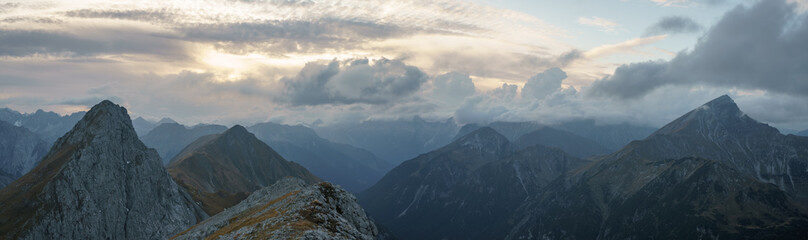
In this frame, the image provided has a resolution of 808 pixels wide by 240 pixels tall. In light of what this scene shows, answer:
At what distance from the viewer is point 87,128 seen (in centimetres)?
17988

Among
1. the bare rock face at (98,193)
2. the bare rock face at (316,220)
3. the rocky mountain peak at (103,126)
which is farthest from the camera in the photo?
the rocky mountain peak at (103,126)

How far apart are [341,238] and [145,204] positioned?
538 feet

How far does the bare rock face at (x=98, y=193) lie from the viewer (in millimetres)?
147875

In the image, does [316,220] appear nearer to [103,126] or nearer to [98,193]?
[98,193]

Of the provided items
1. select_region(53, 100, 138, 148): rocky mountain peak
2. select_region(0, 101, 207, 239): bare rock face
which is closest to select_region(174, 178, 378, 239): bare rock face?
select_region(0, 101, 207, 239): bare rock face

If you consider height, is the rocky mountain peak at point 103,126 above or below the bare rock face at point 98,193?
above

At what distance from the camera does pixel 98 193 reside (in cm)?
15850

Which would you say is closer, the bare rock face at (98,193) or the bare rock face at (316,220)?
the bare rock face at (316,220)

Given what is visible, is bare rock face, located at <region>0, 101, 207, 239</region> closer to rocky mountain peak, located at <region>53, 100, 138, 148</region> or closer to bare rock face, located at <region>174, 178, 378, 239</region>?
rocky mountain peak, located at <region>53, 100, 138, 148</region>

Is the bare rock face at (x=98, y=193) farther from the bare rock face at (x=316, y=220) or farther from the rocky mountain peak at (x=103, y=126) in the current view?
the bare rock face at (x=316, y=220)

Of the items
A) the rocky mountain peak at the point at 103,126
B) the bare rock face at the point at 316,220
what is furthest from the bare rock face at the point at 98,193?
the bare rock face at the point at 316,220

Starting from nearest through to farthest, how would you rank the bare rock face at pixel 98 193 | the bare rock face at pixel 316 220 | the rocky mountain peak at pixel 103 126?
the bare rock face at pixel 316 220 → the bare rock face at pixel 98 193 → the rocky mountain peak at pixel 103 126

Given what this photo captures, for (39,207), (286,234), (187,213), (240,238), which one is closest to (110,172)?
(39,207)

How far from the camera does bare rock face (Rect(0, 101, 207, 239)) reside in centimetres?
14788
